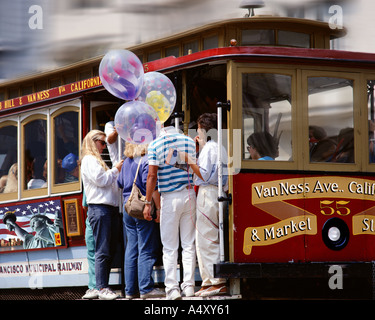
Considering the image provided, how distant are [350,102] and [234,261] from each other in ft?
6.53

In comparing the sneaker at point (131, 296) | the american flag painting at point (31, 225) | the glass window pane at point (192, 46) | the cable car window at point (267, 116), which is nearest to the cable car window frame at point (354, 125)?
the cable car window at point (267, 116)

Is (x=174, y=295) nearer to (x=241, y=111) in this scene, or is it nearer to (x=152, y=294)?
(x=152, y=294)

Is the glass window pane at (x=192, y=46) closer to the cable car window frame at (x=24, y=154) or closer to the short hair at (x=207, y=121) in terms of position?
the short hair at (x=207, y=121)

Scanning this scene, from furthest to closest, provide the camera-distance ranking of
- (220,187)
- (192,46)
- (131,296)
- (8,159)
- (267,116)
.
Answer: (8,159) → (192,46) → (131,296) → (267,116) → (220,187)

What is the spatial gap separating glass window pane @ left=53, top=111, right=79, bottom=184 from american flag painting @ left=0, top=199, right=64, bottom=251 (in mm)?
338

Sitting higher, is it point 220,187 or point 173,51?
point 173,51

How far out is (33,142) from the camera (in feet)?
29.7

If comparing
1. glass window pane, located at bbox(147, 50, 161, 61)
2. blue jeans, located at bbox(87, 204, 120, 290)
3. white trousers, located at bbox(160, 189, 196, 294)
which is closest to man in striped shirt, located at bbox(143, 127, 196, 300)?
white trousers, located at bbox(160, 189, 196, 294)

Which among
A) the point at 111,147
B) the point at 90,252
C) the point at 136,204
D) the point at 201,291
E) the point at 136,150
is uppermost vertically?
the point at 111,147

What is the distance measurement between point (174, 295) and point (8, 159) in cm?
387

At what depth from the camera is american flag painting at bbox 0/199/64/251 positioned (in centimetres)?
864

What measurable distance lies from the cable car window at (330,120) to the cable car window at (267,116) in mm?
246

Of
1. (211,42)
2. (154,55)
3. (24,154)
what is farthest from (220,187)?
(24,154)

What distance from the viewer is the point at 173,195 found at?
6820 mm
